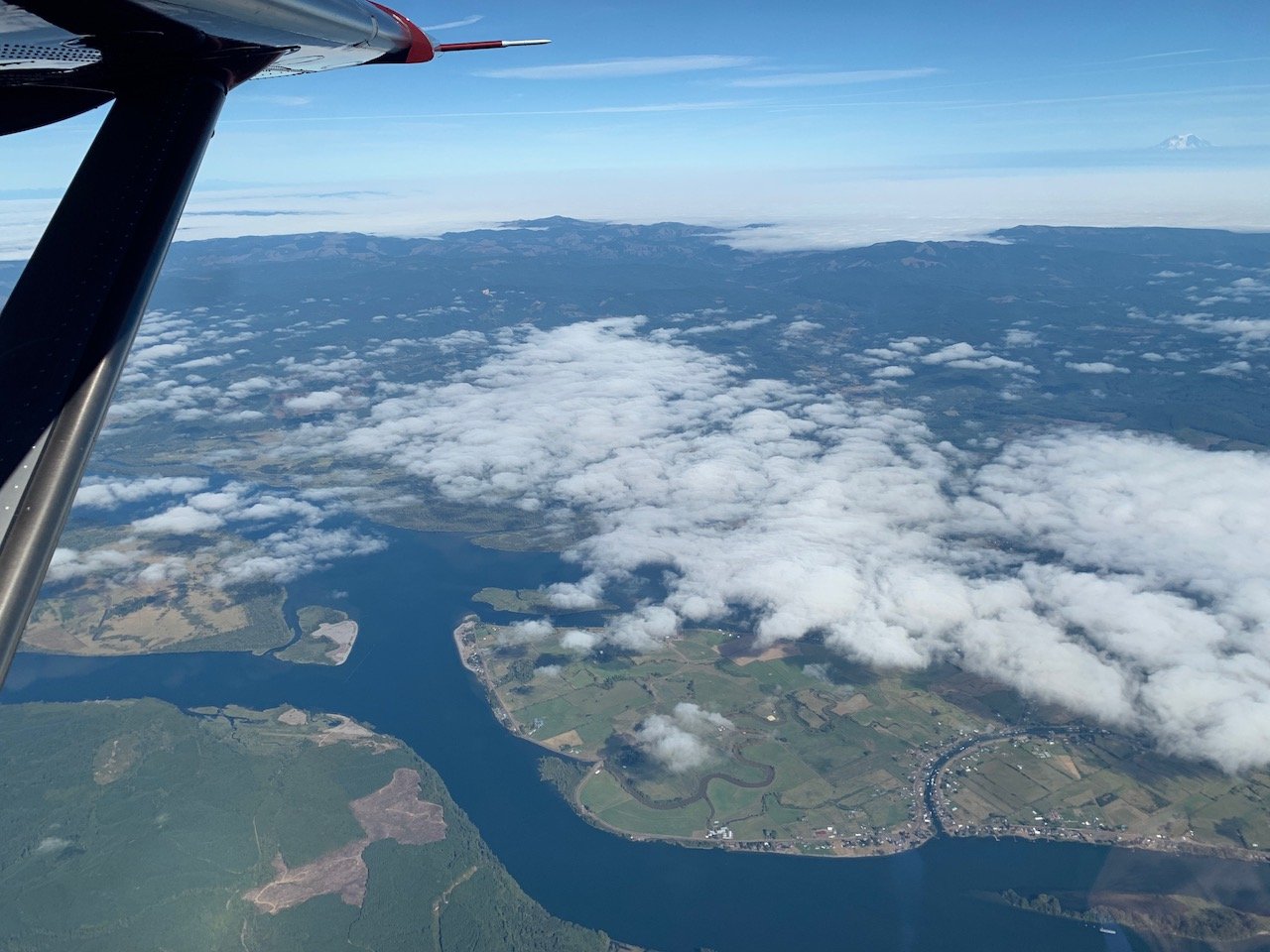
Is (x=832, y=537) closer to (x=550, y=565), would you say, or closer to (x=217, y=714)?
(x=550, y=565)

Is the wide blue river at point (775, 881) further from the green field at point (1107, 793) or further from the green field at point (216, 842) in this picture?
the green field at point (216, 842)

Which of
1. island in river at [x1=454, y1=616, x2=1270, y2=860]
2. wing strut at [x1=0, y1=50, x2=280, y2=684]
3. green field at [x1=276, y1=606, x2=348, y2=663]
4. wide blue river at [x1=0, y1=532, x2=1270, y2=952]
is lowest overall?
green field at [x1=276, y1=606, x2=348, y2=663]

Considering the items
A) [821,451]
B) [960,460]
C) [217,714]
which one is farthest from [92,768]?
[960,460]

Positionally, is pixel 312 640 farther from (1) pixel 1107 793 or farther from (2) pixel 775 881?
(1) pixel 1107 793

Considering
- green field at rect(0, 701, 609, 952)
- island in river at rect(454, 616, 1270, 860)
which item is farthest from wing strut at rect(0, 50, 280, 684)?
island in river at rect(454, 616, 1270, 860)

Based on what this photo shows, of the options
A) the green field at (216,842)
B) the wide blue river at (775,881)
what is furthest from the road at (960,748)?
the green field at (216,842)

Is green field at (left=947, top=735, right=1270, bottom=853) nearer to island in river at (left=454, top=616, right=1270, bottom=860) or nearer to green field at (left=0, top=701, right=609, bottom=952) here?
island in river at (left=454, top=616, right=1270, bottom=860)
